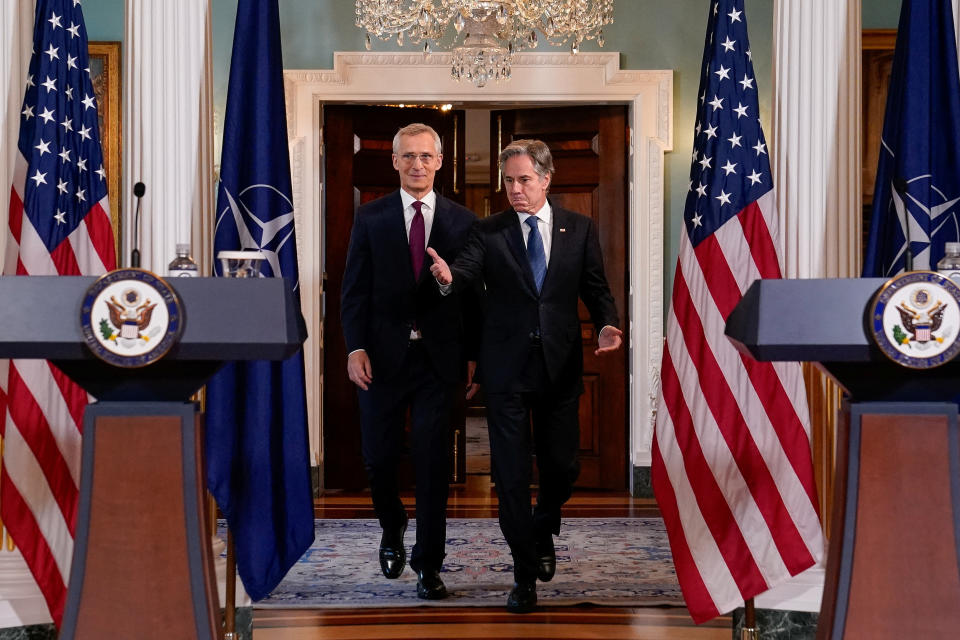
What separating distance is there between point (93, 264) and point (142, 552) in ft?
4.12

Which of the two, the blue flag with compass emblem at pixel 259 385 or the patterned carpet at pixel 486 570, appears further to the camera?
the patterned carpet at pixel 486 570

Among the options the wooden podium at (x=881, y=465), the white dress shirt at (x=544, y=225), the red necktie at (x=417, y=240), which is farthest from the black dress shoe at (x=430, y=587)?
the wooden podium at (x=881, y=465)

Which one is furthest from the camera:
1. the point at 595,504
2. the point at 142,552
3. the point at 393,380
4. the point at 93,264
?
→ the point at 595,504

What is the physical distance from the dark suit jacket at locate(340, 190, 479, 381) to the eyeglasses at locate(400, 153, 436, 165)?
A: 0.16 metres

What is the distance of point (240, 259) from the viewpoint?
7.55 feet

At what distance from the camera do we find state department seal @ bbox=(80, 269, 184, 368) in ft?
6.92

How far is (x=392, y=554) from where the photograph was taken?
13.4 ft

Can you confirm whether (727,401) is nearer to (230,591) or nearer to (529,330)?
(529,330)

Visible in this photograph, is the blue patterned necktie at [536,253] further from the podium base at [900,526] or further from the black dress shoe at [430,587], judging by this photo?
the podium base at [900,526]

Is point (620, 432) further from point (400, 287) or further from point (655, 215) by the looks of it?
point (400, 287)

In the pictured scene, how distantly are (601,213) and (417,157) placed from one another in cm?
261

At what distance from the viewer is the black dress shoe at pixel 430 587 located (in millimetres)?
3725

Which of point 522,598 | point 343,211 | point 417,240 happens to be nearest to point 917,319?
point 522,598

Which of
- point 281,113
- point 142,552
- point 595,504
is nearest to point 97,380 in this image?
point 142,552
